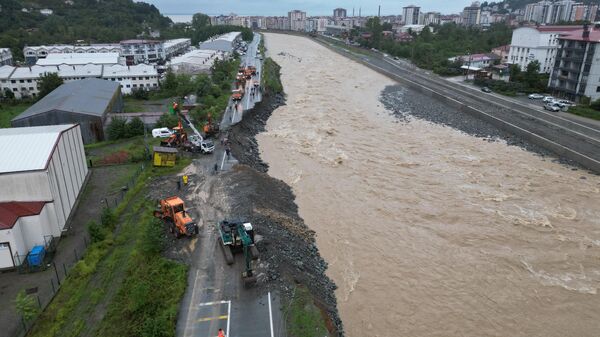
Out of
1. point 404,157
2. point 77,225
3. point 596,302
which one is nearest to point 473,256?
point 596,302

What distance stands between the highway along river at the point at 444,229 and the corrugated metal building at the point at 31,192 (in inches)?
353

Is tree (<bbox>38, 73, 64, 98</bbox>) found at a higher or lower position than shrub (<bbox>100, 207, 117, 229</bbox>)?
higher

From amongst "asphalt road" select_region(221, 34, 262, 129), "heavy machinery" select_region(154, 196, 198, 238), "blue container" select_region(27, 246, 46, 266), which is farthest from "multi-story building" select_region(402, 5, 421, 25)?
"blue container" select_region(27, 246, 46, 266)

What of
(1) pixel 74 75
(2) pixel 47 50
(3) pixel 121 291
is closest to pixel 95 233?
(3) pixel 121 291

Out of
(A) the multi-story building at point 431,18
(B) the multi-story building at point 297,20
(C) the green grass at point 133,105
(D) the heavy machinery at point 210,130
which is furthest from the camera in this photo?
(B) the multi-story building at point 297,20

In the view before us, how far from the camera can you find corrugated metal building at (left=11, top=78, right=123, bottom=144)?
22562 mm

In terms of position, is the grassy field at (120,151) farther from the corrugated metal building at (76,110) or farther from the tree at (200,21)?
the tree at (200,21)

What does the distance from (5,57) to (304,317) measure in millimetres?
57753

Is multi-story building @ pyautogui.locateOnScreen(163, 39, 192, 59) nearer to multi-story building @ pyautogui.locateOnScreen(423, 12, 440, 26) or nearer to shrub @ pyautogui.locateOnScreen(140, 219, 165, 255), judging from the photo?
shrub @ pyautogui.locateOnScreen(140, 219, 165, 255)

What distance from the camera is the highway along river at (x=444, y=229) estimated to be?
38.9 feet

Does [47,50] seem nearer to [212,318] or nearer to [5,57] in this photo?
[5,57]

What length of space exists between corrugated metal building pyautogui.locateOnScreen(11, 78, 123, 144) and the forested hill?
1532 inches

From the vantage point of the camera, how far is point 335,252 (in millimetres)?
14539

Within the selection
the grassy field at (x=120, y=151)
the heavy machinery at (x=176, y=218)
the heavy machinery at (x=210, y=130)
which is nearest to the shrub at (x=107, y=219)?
the heavy machinery at (x=176, y=218)
